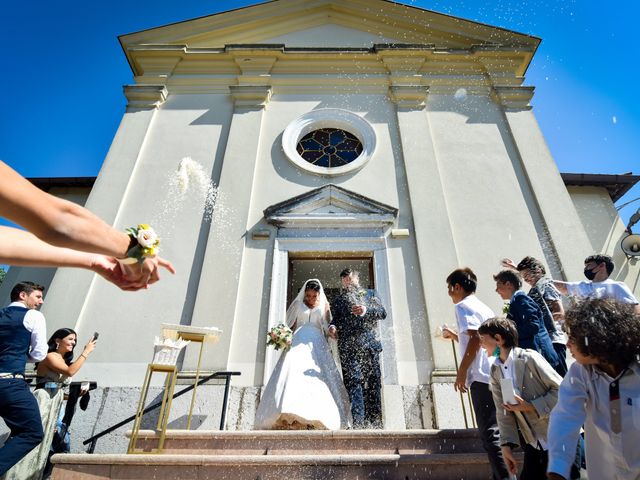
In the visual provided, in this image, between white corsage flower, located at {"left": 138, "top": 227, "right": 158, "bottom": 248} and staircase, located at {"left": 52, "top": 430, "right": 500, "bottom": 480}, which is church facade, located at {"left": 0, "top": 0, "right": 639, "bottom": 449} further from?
white corsage flower, located at {"left": 138, "top": 227, "right": 158, "bottom": 248}

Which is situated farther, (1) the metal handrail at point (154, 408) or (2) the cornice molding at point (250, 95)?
(2) the cornice molding at point (250, 95)

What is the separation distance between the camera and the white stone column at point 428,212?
7.20 meters

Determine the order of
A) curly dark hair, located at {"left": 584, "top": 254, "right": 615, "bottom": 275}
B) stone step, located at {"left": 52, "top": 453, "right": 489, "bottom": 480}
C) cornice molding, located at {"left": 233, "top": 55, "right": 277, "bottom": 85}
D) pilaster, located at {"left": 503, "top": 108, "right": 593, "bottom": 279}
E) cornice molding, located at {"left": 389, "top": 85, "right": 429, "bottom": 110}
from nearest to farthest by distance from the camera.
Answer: stone step, located at {"left": 52, "top": 453, "right": 489, "bottom": 480} → curly dark hair, located at {"left": 584, "top": 254, "right": 615, "bottom": 275} → pilaster, located at {"left": 503, "top": 108, "right": 593, "bottom": 279} → cornice molding, located at {"left": 389, "top": 85, "right": 429, "bottom": 110} → cornice molding, located at {"left": 233, "top": 55, "right": 277, "bottom": 85}

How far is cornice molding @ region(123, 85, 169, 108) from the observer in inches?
410

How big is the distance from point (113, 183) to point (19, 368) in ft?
19.8

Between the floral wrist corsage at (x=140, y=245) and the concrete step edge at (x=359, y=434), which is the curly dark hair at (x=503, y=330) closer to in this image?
the concrete step edge at (x=359, y=434)

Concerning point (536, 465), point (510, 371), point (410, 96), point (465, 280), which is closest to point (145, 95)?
point (410, 96)

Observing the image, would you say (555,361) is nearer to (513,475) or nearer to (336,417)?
(513,475)

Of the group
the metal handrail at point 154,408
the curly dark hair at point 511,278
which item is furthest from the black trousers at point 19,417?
the curly dark hair at point 511,278

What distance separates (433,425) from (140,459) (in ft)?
14.5

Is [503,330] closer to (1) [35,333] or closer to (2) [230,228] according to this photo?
(1) [35,333]

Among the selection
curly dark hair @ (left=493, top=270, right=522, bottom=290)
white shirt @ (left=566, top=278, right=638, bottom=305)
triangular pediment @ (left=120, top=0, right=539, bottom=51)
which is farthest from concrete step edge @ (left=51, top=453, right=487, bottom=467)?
triangular pediment @ (left=120, top=0, right=539, bottom=51)

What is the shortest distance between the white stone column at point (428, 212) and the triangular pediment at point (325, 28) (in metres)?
2.45

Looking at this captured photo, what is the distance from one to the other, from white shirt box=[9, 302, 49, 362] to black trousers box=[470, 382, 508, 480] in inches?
169
